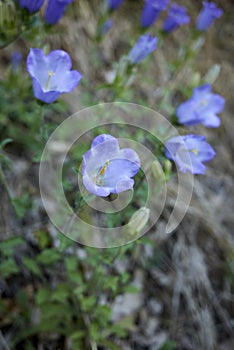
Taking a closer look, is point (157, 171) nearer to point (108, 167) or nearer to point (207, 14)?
point (108, 167)

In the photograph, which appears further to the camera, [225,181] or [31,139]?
[225,181]

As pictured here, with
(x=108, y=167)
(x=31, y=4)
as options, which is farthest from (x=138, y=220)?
(x=31, y=4)

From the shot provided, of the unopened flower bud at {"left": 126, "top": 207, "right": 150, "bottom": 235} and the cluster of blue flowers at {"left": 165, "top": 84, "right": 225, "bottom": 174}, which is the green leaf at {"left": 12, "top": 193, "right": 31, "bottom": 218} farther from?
the cluster of blue flowers at {"left": 165, "top": 84, "right": 225, "bottom": 174}

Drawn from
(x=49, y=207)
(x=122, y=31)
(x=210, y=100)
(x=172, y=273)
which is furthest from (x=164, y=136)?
(x=122, y=31)

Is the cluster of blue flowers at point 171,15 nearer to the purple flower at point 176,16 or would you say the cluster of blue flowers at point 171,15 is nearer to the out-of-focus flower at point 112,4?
the purple flower at point 176,16

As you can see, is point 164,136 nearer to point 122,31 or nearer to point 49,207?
point 49,207

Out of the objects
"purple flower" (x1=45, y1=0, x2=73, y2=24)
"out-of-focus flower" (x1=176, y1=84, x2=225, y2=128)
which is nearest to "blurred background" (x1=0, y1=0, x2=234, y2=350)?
"purple flower" (x1=45, y1=0, x2=73, y2=24)

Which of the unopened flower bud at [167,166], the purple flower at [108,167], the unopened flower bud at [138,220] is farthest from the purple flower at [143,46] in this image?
the unopened flower bud at [138,220]
